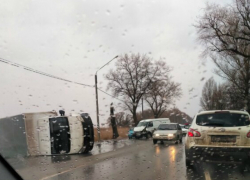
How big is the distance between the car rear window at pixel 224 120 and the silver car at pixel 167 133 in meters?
11.0

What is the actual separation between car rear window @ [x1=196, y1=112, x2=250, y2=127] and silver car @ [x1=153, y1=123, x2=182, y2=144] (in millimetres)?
10984

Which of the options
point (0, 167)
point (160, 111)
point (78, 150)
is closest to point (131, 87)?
point (160, 111)

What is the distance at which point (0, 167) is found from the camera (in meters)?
3.99

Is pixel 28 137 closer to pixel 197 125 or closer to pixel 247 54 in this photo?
pixel 197 125

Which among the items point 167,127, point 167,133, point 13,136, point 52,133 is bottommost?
point 167,133

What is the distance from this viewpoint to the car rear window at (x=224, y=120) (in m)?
7.96

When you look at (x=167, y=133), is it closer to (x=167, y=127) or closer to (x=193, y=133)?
(x=167, y=127)

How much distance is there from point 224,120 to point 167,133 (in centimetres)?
1140

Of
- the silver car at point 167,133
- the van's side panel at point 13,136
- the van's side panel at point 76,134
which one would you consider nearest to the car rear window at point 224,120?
the van's side panel at point 13,136

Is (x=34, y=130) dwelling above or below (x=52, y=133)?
above

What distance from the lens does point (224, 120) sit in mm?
8086

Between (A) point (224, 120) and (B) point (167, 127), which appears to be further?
(B) point (167, 127)

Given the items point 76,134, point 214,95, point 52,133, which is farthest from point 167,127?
point 52,133

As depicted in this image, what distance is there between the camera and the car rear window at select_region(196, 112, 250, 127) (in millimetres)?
7965
